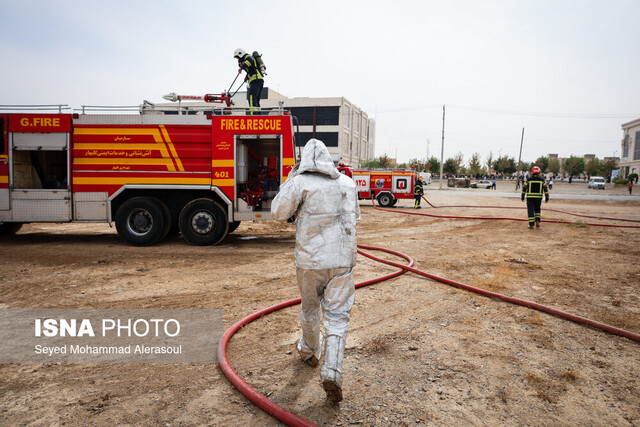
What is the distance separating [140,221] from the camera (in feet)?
28.8

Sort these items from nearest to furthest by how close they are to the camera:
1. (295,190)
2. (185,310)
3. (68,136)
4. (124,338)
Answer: (295,190)
(124,338)
(185,310)
(68,136)

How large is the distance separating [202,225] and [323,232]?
20.3ft

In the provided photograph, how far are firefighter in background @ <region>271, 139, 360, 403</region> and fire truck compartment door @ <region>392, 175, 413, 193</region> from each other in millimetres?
17314

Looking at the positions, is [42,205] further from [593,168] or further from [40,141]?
[593,168]

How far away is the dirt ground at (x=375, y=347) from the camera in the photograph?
2.89 meters

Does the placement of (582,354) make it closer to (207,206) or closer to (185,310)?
(185,310)

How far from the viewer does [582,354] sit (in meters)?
3.80

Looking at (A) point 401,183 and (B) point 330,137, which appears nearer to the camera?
(A) point 401,183

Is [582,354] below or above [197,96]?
below

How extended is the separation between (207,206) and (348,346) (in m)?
5.69

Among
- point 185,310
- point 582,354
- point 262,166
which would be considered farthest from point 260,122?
point 582,354

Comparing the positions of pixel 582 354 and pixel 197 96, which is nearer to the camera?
pixel 582 354

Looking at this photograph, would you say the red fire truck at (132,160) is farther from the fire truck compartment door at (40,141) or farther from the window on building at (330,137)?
the window on building at (330,137)

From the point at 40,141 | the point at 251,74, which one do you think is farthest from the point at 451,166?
the point at 40,141
